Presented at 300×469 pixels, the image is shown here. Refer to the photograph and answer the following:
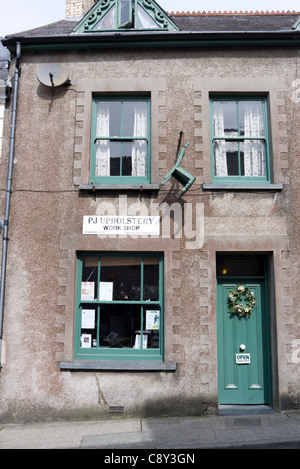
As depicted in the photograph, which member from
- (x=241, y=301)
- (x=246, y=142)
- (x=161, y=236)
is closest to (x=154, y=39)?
(x=246, y=142)

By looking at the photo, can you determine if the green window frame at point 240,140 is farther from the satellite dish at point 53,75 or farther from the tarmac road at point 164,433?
the tarmac road at point 164,433

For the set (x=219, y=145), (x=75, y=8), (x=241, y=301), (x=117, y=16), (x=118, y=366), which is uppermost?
(x=75, y=8)

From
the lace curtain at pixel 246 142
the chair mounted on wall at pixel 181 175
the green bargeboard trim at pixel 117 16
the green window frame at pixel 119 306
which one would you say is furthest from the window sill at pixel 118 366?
the green bargeboard trim at pixel 117 16

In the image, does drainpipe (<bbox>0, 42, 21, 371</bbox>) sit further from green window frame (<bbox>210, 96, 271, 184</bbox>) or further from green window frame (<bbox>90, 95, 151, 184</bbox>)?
green window frame (<bbox>210, 96, 271, 184</bbox>)

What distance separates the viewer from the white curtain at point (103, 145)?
789cm

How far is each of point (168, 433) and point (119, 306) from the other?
2347mm

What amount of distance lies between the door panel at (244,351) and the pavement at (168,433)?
0.87 feet

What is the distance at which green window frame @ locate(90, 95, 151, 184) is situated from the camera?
7844mm

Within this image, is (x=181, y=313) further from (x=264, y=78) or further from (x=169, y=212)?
(x=264, y=78)

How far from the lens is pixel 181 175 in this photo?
24.2 ft

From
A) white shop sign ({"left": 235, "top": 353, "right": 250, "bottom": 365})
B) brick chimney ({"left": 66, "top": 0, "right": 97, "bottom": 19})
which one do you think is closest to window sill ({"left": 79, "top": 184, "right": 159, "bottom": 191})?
white shop sign ({"left": 235, "top": 353, "right": 250, "bottom": 365})

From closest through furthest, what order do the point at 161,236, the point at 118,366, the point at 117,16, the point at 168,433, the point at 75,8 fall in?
1. the point at 168,433
2. the point at 118,366
3. the point at 161,236
4. the point at 117,16
5. the point at 75,8

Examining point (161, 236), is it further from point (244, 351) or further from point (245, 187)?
point (244, 351)
